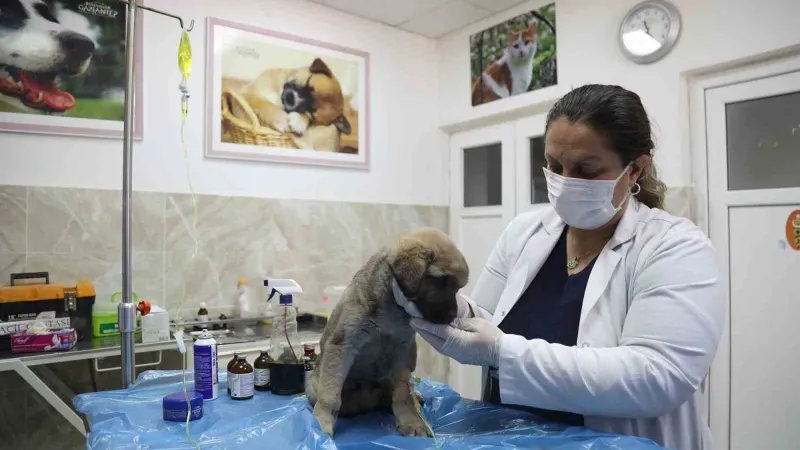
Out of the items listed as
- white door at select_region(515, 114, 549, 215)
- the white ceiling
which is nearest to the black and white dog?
the white ceiling

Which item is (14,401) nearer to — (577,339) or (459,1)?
(577,339)

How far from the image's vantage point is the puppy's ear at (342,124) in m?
3.76

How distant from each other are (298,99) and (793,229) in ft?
9.30

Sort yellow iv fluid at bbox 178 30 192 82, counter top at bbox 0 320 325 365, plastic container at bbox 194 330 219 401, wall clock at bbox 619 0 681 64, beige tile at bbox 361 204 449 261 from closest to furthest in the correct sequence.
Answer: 1. plastic container at bbox 194 330 219 401
2. yellow iv fluid at bbox 178 30 192 82
3. counter top at bbox 0 320 325 365
4. wall clock at bbox 619 0 681 64
5. beige tile at bbox 361 204 449 261

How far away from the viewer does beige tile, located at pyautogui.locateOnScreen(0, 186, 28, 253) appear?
2.64m

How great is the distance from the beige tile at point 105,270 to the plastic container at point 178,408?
178cm

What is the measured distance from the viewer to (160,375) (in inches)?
68.8

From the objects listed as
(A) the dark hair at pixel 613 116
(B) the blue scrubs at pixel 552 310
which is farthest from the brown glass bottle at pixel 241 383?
(A) the dark hair at pixel 613 116

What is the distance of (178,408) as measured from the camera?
1.34 metres

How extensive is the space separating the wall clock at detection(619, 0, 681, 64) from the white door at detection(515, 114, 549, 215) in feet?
2.54

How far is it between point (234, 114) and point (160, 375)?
1967mm

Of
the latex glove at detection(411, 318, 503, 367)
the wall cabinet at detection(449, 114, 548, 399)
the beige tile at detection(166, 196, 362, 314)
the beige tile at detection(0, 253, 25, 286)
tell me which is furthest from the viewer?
the wall cabinet at detection(449, 114, 548, 399)

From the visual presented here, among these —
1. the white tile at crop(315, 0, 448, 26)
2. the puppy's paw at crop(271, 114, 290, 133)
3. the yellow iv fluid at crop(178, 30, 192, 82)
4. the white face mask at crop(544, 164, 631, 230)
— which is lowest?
the white face mask at crop(544, 164, 631, 230)

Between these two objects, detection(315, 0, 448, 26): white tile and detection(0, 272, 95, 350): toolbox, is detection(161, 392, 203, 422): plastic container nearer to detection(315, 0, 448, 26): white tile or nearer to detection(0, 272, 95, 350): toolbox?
detection(0, 272, 95, 350): toolbox
